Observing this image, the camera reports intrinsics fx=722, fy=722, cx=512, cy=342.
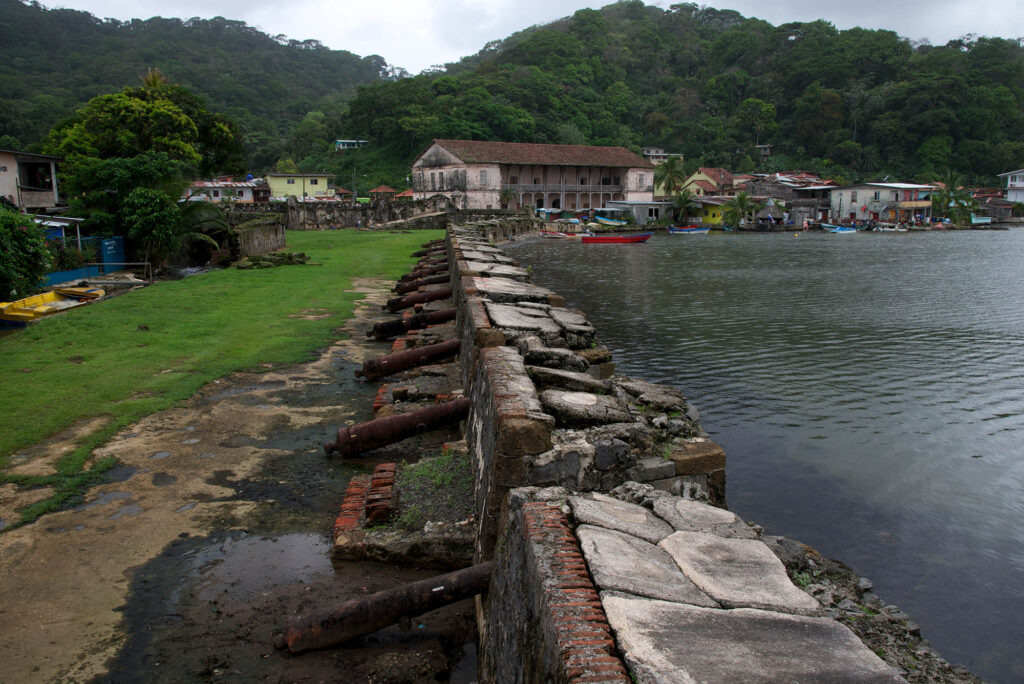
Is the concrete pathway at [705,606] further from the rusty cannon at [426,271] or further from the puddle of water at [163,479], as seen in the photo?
the rusty cannon at [426,271]

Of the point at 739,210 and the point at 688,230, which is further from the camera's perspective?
the point at 739,210

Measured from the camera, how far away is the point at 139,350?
11.8m

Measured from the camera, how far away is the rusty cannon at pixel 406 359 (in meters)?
10.3

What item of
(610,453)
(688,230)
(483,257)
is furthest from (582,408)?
(688,230)

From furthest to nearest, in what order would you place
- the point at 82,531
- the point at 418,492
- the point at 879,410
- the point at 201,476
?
the point at 879,410 < the point at 201,476 < the point at 418,492 < the point at 82,531

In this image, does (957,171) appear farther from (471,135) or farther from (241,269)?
(241,269)

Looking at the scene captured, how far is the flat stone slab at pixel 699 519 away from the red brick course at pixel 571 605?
2.71 feet

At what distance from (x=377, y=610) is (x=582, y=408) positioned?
2.14 m

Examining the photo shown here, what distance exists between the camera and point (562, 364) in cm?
736

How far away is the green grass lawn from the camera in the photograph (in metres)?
8.09

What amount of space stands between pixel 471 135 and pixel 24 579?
238ft

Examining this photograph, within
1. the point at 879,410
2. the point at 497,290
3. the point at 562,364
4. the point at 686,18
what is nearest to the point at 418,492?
the point at 562,364

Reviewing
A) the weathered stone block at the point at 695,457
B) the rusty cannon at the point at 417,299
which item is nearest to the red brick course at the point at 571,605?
the weathered stone block at the point at 695,457

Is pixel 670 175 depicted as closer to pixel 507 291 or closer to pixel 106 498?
pixel 507 291
